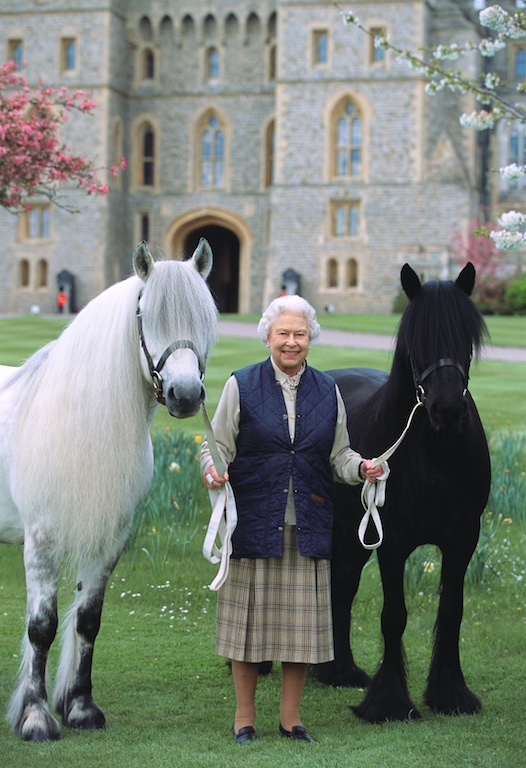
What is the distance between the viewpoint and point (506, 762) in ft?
13.3

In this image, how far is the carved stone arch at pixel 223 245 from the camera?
38469mm

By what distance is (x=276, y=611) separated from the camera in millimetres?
4242

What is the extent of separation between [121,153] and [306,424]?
35.9 metres

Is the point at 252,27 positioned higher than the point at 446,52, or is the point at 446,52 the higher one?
the point at 252,27

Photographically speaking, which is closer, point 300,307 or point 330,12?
point 300,307

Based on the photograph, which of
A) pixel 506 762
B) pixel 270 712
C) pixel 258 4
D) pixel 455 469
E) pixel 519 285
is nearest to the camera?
pixel 506 762

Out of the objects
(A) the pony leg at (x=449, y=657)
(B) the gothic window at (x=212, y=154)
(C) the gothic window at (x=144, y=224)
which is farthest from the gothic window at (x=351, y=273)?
(A) the pony leg at (x=449, y=657)

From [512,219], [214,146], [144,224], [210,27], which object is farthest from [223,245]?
[512,219]

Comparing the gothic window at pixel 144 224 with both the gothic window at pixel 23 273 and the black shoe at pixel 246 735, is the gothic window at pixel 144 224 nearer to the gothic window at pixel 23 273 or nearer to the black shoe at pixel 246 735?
the gothic window at pixel 23 273

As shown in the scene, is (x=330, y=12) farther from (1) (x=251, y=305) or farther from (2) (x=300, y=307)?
(2) (x=300, y=307)

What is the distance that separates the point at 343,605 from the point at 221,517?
1.38 meters

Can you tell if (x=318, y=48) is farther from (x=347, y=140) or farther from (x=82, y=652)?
(x=82, y=652)

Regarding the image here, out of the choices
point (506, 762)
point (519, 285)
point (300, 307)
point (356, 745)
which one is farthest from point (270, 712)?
point (519, 285)

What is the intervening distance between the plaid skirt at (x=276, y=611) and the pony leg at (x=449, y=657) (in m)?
0.61
